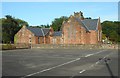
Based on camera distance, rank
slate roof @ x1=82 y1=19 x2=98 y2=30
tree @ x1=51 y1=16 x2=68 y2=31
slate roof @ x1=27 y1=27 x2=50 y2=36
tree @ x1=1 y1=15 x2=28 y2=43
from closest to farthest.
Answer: slate roof @ x1=82 y1=19 x2=98 y2=30
slate roof @ x1=27 y1=27 x2=50 y2=36
tree @ x1=1 y1=15 x2=28 y2=43
tree @ x1=51 y1=16 x2=68 y2=31

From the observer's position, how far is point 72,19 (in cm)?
9338

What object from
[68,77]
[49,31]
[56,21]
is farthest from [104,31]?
[68,77]

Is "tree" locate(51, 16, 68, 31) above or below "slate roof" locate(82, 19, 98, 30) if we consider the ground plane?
above

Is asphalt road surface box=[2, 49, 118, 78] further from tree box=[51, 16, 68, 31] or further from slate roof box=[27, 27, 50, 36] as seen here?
tree box=[51, 16, 68, 31]

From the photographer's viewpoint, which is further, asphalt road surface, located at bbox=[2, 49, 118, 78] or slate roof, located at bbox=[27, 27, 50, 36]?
slate roof, located at bbox=[27, 27, 50, 36]

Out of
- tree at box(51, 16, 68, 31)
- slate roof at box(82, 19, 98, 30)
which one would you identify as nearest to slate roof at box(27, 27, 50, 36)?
slate roof at box(82, 19, 98, 30)

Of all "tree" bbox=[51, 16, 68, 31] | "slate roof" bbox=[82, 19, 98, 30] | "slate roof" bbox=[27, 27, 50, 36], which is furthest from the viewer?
"tree" bbox=[51, 16, 68, 31]

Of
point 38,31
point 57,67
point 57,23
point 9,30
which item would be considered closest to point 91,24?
point 38,31

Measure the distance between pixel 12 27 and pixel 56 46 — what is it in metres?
31.8

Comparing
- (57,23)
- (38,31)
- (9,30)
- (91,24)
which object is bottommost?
(38,31)

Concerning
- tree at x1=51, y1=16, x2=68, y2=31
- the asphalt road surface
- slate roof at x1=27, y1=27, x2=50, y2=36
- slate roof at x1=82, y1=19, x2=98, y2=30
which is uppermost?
tree at x1=51, y1=16, x2=68, y2=31

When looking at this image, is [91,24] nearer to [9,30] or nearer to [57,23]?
[9,30]

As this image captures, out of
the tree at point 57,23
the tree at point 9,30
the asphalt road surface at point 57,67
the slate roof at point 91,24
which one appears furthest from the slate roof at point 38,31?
the asphalt road surface at point 57,67

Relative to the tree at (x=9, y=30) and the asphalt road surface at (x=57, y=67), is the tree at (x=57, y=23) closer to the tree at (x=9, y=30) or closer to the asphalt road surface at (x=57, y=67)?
the tree at (x=9, y=30)
